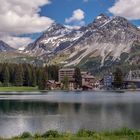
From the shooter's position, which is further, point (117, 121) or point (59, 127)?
point (117, 121)

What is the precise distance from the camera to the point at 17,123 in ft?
221

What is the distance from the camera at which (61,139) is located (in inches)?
1364

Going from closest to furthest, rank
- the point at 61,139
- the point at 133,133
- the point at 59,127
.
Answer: the point at 61,139 → the point at 133,133 → the point at 59,127

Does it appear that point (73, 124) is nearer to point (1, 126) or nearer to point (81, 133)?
point (1, 126)

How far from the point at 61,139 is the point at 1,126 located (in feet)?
99.3

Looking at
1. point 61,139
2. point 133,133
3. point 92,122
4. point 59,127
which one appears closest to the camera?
point 61,139

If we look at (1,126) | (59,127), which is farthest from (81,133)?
(1,126)

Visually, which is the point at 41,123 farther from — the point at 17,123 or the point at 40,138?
the point at 40,138

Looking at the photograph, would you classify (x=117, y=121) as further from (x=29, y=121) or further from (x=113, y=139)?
(x=113, y=139)

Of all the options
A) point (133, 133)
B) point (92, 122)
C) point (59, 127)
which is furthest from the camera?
point (92, 122)

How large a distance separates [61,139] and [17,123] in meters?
34.0

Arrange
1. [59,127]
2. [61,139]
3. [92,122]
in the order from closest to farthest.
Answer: [61,139] → [59,127] → [92,122]

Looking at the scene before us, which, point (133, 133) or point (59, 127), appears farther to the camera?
point (59, 127)

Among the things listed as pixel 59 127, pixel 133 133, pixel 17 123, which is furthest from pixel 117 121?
pixel 133 133
